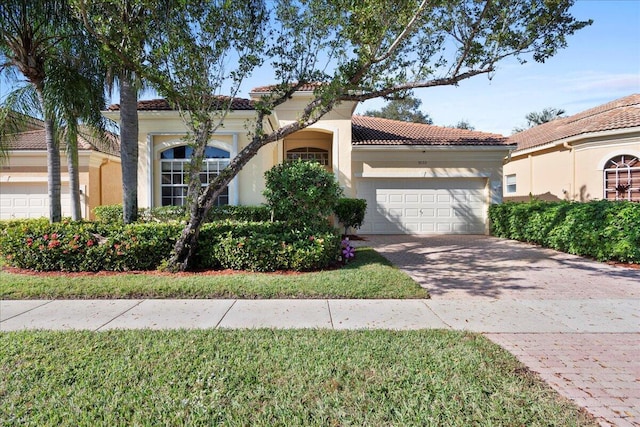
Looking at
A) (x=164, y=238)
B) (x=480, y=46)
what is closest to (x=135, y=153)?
(x=164, y=238)

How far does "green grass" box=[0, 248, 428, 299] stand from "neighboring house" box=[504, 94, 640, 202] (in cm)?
1282

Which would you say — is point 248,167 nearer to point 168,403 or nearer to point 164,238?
point 164,238

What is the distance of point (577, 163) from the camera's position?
15484 millimetres

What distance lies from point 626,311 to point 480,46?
5.63 metres

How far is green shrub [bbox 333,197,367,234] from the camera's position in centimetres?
1362

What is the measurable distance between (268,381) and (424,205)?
1343 cm

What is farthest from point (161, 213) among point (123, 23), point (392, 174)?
point (392, 174)

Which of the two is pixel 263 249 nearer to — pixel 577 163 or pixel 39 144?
pixel 39 144

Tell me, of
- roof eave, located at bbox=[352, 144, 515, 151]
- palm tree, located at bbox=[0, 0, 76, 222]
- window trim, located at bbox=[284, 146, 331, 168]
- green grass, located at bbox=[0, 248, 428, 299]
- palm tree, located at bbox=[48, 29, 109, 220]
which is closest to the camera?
green grass, located at bbox=[0, 248, 428, 299]

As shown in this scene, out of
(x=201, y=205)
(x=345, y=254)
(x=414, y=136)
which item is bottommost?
(x=345, y=254)

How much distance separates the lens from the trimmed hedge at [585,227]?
28.4 feet

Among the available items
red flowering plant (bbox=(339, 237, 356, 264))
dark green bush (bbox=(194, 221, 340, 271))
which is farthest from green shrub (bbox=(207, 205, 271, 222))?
red flowering plant (bbox=(339, 237, 356, 264))

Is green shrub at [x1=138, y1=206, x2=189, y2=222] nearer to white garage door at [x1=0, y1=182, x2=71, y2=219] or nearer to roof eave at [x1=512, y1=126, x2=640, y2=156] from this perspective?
white garage door at [x1=0, y1=182, x2=71, y2=219]

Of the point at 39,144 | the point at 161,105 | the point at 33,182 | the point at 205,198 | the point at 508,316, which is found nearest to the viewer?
the point at 508,316
